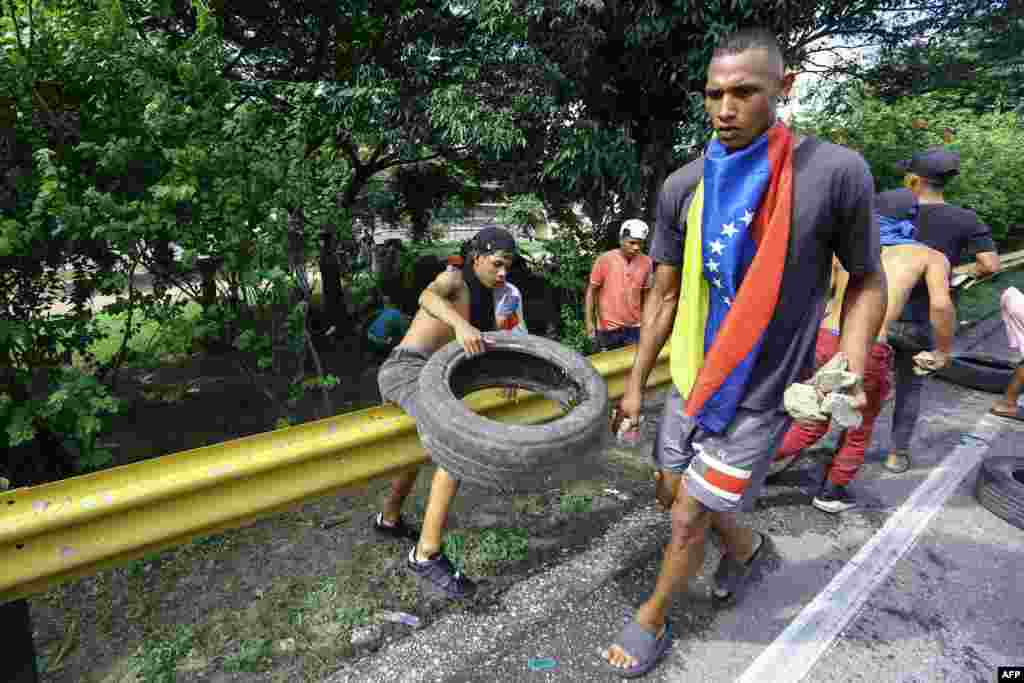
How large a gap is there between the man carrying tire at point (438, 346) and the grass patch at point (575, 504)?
0.78 meters

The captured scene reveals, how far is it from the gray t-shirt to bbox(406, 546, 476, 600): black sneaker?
4.51 ft

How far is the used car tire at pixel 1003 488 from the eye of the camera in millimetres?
3062

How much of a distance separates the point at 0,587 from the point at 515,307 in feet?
7.39

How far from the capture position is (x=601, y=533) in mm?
2828

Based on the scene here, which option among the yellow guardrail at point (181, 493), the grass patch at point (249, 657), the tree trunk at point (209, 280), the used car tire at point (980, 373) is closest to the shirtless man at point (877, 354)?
the used car tire at point (980, 373)

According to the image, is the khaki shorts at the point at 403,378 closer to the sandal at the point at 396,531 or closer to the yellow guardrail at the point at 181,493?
the yellow guardrail at the point at 181,493

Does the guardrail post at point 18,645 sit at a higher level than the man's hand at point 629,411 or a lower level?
lower

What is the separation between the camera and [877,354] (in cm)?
337

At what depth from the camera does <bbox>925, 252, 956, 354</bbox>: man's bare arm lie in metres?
3.39

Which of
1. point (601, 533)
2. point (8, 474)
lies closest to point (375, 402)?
point (8, 474)

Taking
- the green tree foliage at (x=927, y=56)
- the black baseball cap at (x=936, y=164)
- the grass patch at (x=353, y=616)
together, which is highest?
the green tree foliage at (x=927, y=56)

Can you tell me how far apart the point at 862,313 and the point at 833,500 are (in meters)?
→ 1.68

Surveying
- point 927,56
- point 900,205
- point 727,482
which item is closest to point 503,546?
point 727,482

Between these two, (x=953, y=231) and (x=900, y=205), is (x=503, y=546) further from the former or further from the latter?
(x=953, y=231)
